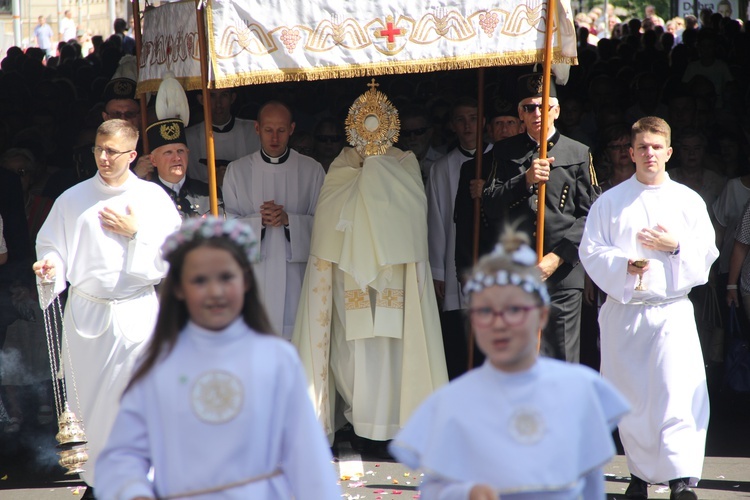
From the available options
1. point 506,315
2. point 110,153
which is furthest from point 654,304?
point 110,153

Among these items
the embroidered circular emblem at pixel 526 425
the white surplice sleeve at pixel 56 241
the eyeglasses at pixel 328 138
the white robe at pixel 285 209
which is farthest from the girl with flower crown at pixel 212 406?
the eyeglasses at pixel 328 138

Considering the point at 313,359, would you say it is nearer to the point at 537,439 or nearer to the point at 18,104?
the point at 537,439

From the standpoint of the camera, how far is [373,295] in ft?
22.0

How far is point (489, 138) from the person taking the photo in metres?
7.57

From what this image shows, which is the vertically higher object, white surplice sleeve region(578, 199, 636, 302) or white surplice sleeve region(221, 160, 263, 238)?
white surplice sleeve region(221, 160, 263, 238)

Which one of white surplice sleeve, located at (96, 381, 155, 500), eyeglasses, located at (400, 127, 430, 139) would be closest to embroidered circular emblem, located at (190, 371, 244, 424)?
white surplice sleeve, located at (96, 381, 155, 500)

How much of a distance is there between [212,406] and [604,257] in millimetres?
3001

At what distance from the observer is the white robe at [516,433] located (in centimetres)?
300

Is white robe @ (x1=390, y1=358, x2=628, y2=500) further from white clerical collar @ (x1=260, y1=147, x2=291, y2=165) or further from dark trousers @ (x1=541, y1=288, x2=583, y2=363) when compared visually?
white clerical collar @ (x1=260, y1=147, x2=291, y2=165)

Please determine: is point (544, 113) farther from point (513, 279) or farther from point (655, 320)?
point (513, 279)

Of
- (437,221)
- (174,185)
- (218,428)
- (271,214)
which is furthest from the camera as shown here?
(437,221)

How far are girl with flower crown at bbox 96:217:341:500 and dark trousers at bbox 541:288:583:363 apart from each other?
3.07 m

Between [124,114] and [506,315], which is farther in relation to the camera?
[124,114]

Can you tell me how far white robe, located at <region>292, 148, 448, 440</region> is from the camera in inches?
257
